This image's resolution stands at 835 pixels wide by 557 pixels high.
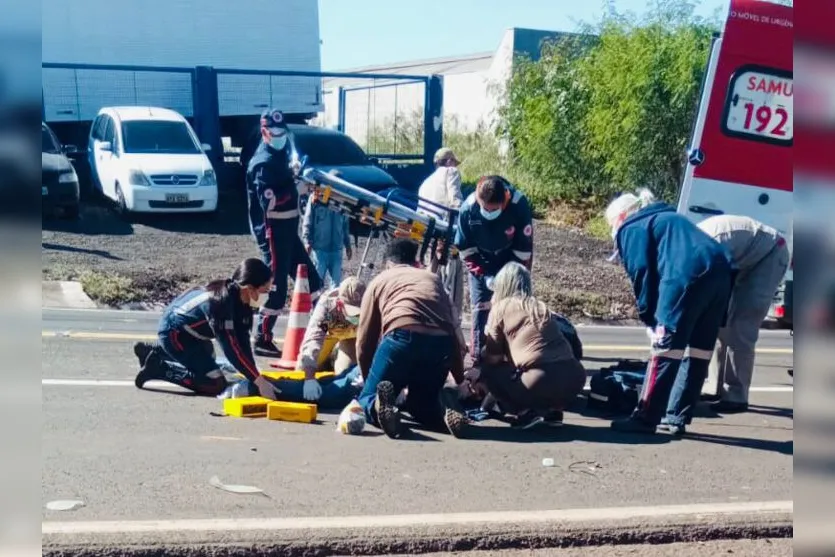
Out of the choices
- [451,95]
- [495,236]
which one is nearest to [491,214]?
[495,236]

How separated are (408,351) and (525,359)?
0.81m

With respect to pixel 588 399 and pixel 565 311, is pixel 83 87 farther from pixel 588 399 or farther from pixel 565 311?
pixel 588 399

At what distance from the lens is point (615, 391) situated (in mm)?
7930

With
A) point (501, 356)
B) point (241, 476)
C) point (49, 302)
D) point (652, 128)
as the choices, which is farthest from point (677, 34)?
point (241, 476)

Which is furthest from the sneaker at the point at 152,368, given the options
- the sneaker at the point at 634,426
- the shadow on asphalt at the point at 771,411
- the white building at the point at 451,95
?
the white building at the point at 451,95

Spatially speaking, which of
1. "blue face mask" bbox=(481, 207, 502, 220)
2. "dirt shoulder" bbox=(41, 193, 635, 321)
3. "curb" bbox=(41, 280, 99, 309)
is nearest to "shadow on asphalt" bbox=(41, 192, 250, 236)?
"dirt shoulder" bbox=(41, 193, 635, 321)

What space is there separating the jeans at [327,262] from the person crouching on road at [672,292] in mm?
4025

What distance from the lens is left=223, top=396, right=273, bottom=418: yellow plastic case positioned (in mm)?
7199

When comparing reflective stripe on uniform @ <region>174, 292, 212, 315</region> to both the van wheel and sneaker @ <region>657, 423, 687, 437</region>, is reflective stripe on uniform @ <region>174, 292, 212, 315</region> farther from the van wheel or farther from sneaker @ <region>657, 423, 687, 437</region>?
the van wheel

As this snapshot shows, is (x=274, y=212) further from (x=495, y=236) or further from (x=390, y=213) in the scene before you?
(x=495, y=236)

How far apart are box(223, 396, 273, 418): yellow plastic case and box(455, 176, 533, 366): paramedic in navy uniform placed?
68.7 inches

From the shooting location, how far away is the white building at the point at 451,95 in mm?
26125

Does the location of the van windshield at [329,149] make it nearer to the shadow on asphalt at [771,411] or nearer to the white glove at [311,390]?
the white glove at [311,390]

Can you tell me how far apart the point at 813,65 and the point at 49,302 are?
1192 centimetres
